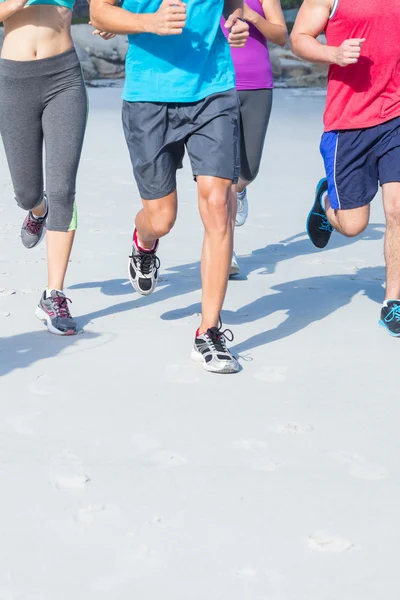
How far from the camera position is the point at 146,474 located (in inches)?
133

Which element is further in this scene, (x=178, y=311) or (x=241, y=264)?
(x=241, y=264)

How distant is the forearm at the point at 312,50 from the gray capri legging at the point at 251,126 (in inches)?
34.3

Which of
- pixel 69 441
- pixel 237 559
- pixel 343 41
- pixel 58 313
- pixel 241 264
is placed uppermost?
pixel 343 41

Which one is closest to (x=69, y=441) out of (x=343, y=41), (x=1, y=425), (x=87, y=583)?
(x=1, y=425)

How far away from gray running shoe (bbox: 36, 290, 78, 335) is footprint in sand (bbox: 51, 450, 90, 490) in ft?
4.85

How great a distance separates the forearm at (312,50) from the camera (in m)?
4.86

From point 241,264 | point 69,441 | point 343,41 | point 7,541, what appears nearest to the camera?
point 7,541

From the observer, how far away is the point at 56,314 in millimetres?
5027

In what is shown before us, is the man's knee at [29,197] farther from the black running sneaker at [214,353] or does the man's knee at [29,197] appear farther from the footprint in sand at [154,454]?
the footprint in sand at [154,454]

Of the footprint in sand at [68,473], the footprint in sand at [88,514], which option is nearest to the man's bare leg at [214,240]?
the footprint in sand at [68,473]

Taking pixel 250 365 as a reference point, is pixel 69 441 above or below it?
above

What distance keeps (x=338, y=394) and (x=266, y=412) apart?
388mm

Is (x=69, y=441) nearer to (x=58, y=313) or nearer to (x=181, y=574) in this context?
(x=181, y=574)

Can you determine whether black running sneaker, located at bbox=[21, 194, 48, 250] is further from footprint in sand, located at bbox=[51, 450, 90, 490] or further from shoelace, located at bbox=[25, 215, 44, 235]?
footprint in sand, located at bbox=[51, 450, 90, 490]
